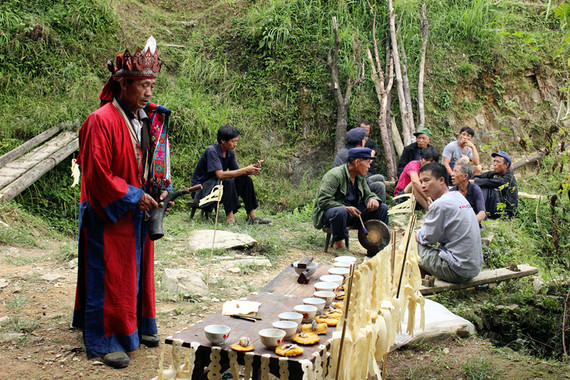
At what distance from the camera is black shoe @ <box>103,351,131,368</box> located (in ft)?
11.8

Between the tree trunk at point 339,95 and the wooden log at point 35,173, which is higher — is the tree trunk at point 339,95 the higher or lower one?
the higher one

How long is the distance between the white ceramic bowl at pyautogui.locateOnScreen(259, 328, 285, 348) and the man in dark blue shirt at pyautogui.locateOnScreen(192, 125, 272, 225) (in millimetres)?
4931

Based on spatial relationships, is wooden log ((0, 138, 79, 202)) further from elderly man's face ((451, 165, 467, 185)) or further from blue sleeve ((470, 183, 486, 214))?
blue sleeve ((470, 183, 486, 214))

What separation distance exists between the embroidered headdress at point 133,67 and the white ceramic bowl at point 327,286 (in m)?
1.87

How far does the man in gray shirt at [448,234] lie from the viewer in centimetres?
514

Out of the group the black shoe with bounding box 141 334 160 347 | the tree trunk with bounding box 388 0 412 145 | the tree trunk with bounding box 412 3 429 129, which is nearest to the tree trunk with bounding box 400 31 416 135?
the tree trunk with bounding box 388 0 412 145

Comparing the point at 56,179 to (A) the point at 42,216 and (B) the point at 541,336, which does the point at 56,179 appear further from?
(B) the point at 541,336

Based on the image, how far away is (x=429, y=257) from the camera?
17.7 feet

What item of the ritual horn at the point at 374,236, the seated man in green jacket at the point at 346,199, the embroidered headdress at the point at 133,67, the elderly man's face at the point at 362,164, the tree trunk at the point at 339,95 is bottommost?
the ritual horn at the point at 374,236

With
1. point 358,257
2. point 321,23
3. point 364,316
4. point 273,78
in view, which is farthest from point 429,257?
point 321,23

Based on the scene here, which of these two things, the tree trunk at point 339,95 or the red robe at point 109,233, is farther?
the tree trunk at point 339,95

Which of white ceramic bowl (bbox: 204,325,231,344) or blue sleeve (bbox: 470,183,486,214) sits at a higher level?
blue sleeve (bbox: 470,183,486,214)

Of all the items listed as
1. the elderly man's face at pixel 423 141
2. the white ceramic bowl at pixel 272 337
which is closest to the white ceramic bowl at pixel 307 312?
the white ceramic bowl at pixel 272 337

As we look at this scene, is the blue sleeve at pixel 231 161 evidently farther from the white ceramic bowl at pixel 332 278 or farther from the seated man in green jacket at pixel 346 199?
Result: the white ceramic bowl at pixel 332 278
